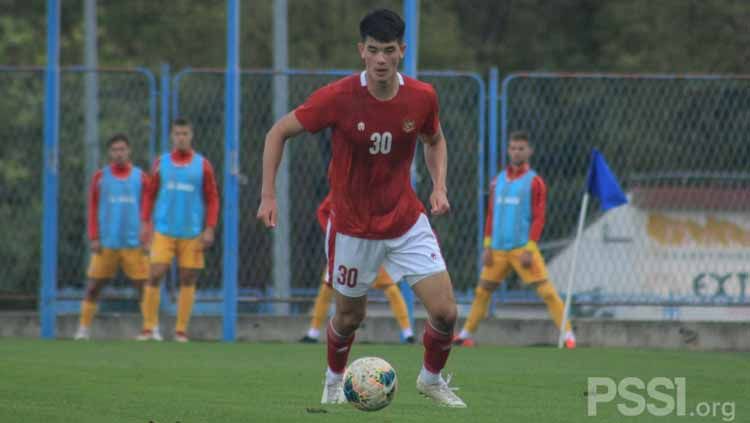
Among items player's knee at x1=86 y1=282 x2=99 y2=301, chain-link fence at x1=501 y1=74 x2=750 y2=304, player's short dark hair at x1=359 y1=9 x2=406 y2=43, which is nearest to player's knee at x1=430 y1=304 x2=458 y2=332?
player's short dark hair at x1=359 y1=9 x2=406 y2=43

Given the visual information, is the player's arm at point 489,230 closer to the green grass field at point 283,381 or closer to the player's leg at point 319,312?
the green grass field at point 283,381

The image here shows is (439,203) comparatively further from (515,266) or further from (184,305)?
(184,305)

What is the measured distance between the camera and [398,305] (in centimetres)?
1666

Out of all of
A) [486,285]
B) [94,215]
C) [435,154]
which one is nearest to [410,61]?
[486,285]

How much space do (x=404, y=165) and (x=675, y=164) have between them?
8732 millimetres

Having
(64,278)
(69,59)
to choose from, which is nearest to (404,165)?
(64,278)

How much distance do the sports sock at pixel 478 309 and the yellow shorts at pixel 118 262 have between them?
361 cm

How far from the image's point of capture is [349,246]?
972cm

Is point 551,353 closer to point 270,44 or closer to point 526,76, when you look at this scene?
point 526,76

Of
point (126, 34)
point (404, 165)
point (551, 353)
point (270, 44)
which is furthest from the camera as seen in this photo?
point (126, 34)

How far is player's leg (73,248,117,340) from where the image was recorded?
1725 centimetres

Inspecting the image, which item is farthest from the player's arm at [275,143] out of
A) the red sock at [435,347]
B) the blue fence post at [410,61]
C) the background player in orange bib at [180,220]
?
the blue fence post at [410,61]

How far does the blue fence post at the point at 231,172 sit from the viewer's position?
17312 millimetres

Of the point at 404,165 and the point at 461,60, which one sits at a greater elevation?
the point at 461,60
